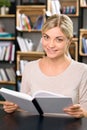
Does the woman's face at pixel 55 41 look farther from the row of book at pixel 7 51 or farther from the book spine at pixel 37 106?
the row of book at pixel 7 51

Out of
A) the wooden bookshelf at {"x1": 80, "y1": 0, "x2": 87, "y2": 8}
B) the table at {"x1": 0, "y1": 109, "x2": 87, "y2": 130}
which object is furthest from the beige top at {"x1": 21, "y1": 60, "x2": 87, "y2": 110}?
the wooden bookshelf at {"x1": 80, "y1": 0, "x2": 87, "y2": 8}

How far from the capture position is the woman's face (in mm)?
1785

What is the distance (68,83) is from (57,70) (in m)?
0.11

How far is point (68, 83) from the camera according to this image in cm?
190

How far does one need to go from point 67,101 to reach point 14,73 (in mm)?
3204

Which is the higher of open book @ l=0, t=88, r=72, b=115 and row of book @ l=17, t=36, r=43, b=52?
open book @ l=0, t=88, r=72, b=115

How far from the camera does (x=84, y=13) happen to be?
4516mm

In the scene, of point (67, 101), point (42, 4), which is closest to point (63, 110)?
point (67, 101)

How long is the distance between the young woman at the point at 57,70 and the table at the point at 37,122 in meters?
0.13

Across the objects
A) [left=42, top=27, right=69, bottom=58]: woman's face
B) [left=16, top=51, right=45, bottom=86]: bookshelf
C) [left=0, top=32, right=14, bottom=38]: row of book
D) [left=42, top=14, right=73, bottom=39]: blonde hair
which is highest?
[left=42, top=14, right=73, bottom=39]: blonde hair

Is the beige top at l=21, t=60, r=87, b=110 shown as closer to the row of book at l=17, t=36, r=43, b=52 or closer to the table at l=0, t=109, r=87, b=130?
the table at l=0, t=109, r=87, b=130

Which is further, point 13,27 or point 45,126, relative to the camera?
point 13,27

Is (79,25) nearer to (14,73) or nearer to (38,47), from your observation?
(38,47)

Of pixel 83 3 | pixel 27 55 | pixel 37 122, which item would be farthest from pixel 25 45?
pixel 37 122
